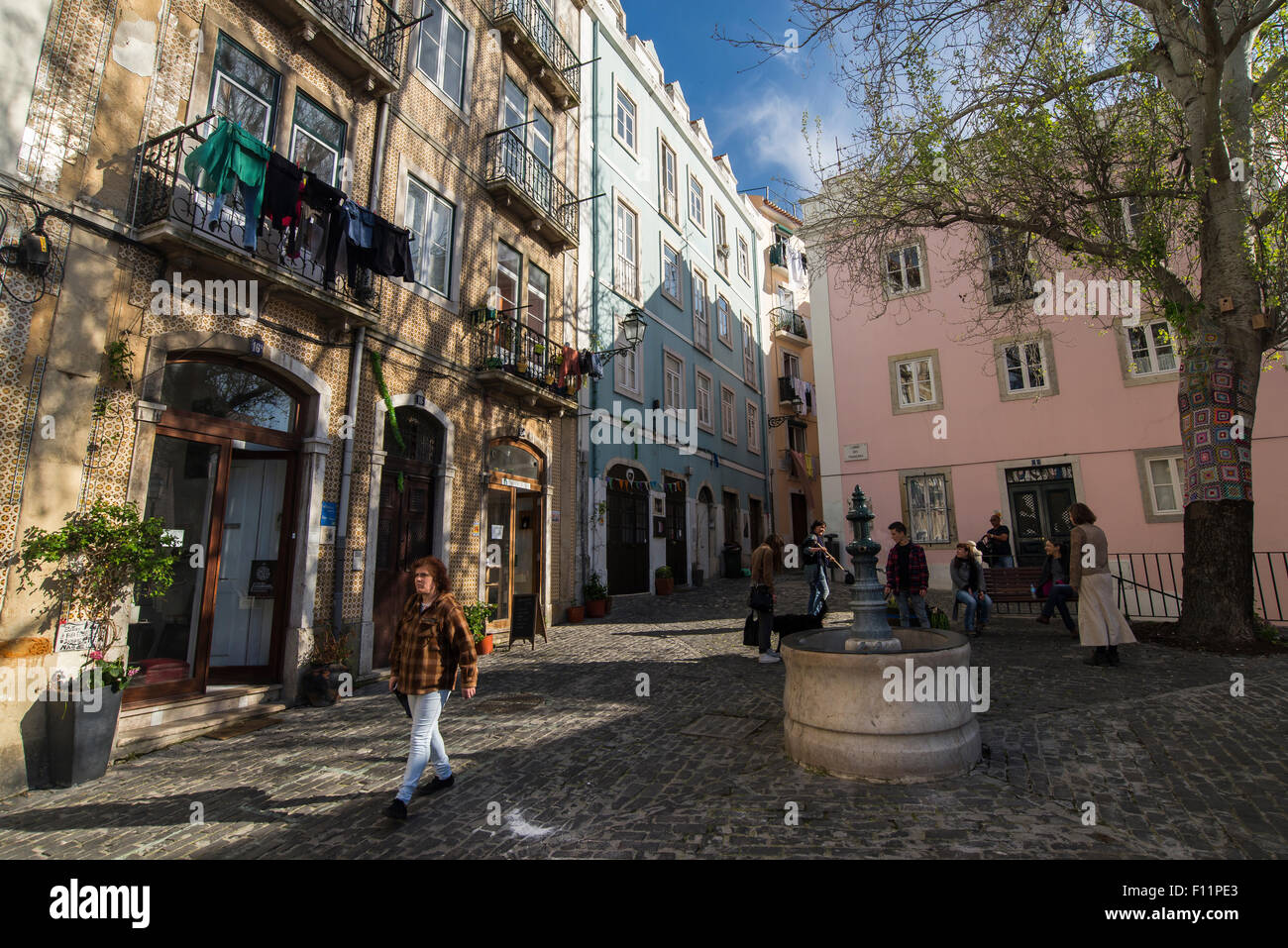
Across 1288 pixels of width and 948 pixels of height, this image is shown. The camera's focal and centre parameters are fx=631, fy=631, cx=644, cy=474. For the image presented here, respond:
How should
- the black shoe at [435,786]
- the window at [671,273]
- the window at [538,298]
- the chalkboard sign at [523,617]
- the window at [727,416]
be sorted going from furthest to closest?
1. the window at [727,416]
2. the window at [671,273]
3. the window at [538,298]
4. the chalkboard sign at [523,617]
5. the black shoe at [435,786]

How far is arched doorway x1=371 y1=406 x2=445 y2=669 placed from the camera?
911 cm

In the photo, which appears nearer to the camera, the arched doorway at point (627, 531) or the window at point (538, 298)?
the window at point (538, 298)

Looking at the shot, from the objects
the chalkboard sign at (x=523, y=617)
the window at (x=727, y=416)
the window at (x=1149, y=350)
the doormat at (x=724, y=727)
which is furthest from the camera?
the window at (x=727, y=416)

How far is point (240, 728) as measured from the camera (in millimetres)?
6422

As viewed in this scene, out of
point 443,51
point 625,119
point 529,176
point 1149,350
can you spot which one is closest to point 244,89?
point 443,51

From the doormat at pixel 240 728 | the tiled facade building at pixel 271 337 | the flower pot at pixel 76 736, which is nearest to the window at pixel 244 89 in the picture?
the tiled facade building at pixel 271 337

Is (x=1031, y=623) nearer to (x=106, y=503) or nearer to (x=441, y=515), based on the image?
(x=441, y=515)

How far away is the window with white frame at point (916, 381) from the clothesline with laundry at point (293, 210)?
1318 centimetres

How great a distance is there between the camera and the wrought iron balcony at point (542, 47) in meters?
12.8

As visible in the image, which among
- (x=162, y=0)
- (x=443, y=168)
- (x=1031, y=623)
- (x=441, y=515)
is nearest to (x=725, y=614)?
(x=1031, y=623)

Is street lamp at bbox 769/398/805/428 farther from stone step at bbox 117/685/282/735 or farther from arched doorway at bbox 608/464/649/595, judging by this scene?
stone step at bbox 117/685/282/735

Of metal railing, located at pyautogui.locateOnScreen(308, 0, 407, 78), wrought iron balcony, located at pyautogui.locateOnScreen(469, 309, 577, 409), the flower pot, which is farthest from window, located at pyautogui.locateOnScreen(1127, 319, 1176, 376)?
the flower pot

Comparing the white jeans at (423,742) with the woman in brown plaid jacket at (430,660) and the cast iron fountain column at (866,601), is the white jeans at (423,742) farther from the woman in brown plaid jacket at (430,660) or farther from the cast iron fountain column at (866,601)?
the cast iron fountain column at (866,601)

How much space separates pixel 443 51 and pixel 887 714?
12.8 metres
